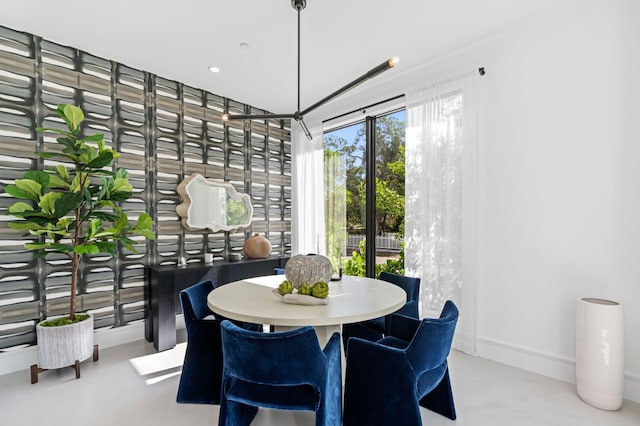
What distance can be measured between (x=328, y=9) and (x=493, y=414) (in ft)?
9.69

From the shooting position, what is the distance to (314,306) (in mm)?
1799

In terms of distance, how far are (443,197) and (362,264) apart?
1.51 meters

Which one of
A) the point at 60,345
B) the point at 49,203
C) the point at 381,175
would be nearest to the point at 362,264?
the point at 381,175

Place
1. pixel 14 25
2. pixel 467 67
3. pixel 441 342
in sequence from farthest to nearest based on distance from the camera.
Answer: pixel 467 67
pixel 14 25
pixel 441 342

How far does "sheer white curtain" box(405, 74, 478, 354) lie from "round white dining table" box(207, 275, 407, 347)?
1.08 metres

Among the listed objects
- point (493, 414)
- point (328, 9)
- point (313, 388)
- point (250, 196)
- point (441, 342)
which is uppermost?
point (328, 9)

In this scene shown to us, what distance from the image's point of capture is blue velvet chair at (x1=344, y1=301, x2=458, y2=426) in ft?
5.15

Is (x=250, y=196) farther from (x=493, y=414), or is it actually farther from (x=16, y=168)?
(x=493, y=414)

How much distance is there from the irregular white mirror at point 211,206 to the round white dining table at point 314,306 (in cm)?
173

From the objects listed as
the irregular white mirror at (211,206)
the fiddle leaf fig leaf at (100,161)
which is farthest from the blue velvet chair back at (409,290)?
the fiddle leaf fig leaf at (100,161)

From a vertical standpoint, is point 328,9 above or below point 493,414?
above

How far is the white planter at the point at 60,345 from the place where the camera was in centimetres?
250

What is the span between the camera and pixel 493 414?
2018mm

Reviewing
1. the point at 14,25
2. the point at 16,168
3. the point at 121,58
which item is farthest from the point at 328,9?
the point at 16,168
